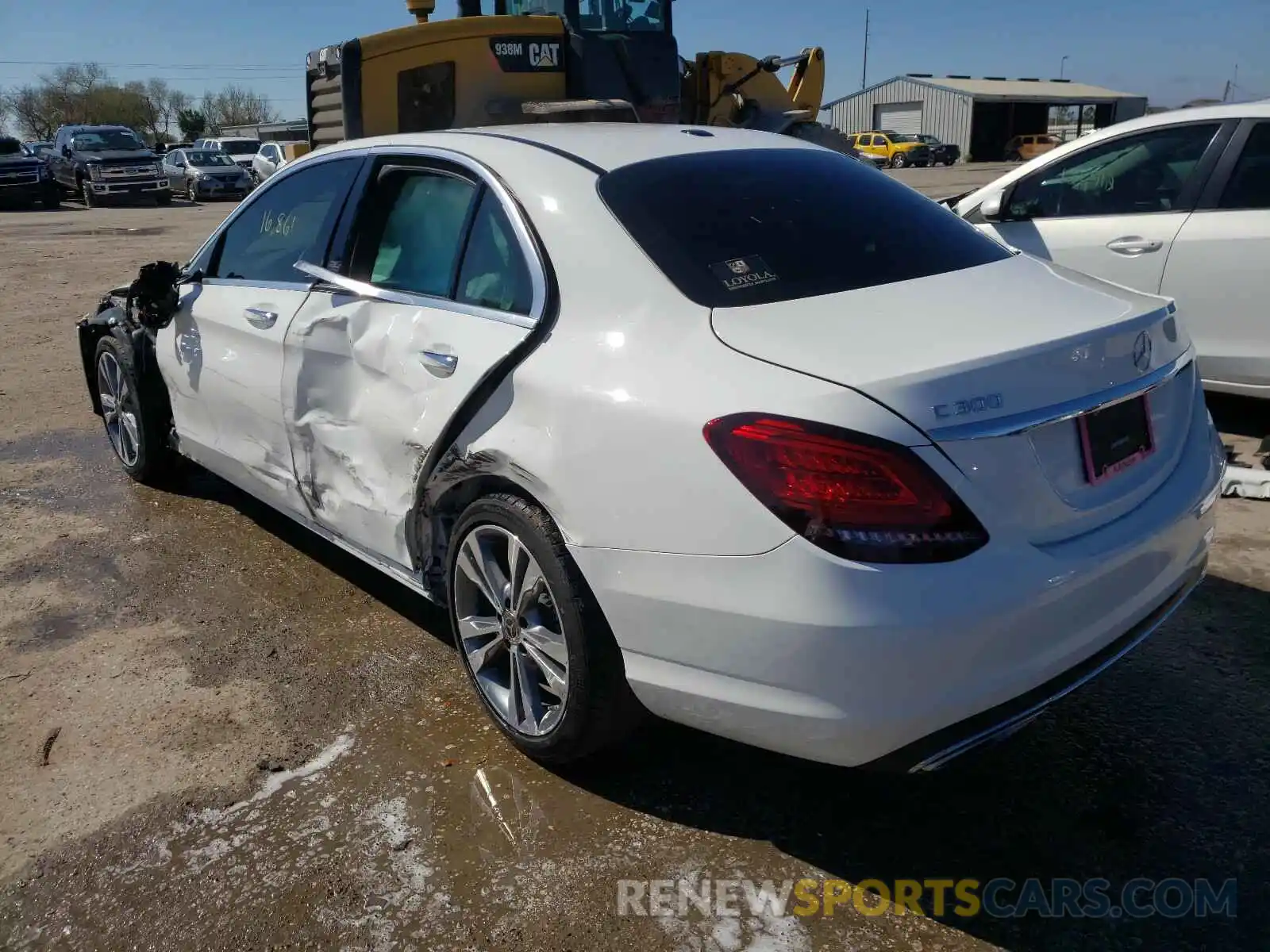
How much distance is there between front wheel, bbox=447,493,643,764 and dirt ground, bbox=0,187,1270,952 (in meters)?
0.17

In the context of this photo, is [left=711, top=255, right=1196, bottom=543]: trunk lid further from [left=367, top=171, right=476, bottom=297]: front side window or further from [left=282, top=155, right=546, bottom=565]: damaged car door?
[left=367, top=171, right=476, bottom=297]: front side window

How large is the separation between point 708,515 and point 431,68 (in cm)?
782

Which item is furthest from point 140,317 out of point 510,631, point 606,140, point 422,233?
point 510,631

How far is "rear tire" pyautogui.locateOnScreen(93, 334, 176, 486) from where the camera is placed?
5.03m

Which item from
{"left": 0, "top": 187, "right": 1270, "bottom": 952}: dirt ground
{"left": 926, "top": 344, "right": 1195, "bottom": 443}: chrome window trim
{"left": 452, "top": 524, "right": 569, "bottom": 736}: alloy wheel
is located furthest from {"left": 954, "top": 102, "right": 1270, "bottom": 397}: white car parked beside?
{"left": 452, "top": 524, "right": 569, "bottom": 736}: alloy wheel

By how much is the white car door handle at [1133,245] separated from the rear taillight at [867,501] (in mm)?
3879

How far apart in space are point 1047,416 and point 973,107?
64.2 m

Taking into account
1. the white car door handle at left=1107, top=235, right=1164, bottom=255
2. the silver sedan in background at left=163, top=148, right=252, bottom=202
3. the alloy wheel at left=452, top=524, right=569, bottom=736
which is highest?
the silver sedan in background at left=163, top=148, right=252, bottom=202

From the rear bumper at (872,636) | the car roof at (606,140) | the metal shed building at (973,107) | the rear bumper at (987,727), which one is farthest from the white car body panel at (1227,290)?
the metal shed building at (973,107)

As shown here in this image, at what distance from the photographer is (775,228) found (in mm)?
2939

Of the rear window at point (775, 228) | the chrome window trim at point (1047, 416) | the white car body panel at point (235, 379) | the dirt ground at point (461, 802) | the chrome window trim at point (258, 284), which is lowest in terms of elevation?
the dirt ground at point (461, 802)

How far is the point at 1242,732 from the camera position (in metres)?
3.01

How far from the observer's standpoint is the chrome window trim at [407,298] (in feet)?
9.44

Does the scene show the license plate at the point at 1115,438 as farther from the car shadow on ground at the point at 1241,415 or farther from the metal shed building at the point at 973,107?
the metal shed building at the point at 973,107
